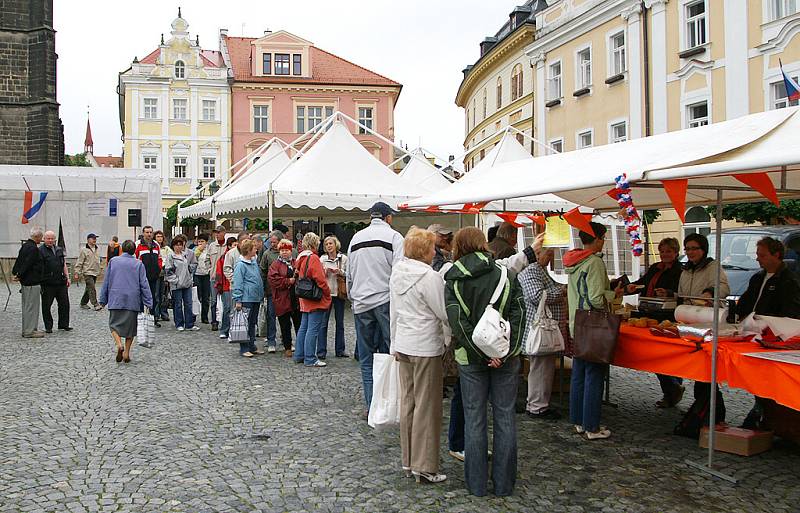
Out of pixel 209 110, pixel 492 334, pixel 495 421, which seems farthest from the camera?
pixel 209 110

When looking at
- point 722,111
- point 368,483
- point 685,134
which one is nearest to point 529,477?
point 368,483

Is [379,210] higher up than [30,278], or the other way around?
[379,210]

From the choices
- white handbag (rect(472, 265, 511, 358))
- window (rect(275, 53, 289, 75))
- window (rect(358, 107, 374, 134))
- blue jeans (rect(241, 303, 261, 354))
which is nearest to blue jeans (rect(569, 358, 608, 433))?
white handbag (rect(472, 265, 511, 358))

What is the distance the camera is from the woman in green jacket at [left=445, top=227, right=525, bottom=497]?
459 cm

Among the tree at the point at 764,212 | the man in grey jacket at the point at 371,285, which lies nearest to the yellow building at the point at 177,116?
the tree at the point at 764,212

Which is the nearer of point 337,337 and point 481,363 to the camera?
point 481,363

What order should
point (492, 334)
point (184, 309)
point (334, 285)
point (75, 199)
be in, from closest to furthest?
point (492, 334) < point (334, 285) < point (184, 309) < point (75, 199)

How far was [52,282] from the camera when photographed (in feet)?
41.5

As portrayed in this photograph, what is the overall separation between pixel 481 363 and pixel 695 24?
20.8 metres

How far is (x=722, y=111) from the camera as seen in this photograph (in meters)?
21.1

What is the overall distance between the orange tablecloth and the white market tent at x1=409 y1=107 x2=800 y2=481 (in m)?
0.11

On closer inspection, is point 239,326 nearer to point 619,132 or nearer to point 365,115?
point 619,132

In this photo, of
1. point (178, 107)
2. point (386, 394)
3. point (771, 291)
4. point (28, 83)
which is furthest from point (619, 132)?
point (178, 107)

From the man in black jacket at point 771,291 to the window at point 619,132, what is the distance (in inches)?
783
